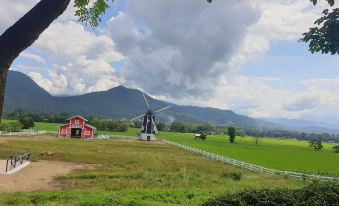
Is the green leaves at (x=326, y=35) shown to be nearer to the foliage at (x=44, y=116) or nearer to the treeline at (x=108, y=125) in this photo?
the treeline at (x=108, y=125)

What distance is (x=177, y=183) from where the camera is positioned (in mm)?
27391

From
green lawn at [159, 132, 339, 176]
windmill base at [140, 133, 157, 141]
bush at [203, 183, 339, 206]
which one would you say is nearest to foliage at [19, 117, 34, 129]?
windmill base at [140, 133, 157, 141]

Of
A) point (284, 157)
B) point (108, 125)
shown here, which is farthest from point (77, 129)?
point (108, 125)

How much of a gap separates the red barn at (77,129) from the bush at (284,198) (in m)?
86.1

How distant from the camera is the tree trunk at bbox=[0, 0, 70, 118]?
19.3ft

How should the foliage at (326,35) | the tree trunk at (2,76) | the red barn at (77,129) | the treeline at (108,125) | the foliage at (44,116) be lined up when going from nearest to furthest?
1. the tree trunk at (2,76)
2. the foliage at (326,35)
3. the red barn at (77,129)
4. the treeline at (108,125)
5. the foliage at (44,116)

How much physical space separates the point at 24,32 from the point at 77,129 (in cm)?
9260

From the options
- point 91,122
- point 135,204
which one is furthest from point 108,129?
point 135,204

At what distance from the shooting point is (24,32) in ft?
19.4

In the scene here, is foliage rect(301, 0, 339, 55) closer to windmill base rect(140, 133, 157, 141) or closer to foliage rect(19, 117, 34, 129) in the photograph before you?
windmill base rect(140, 133, 157, 141)

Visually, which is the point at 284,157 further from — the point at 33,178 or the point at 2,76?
the point at 2,76

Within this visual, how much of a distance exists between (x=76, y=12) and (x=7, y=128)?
97.1 m

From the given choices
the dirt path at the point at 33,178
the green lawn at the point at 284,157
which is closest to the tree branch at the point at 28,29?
the dirt path at the point at 33,178

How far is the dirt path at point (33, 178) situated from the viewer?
80.4 ft
